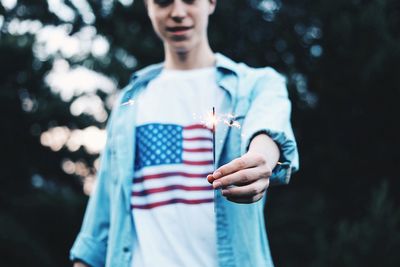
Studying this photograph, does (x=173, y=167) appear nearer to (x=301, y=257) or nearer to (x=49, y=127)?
(x=301, y=257)

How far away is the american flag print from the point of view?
5.96 feet

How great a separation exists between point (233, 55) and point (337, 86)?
1226 millimetres

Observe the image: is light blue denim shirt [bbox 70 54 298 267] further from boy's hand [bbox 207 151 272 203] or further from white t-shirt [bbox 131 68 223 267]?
boy's hand [bbox 207 151 272 203]

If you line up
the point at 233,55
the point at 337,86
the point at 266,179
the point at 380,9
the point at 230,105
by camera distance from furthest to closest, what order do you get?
1. the point at 233,55
2. the point at 337,86
3. the point at 380,9
4. the point at 230,105
5. the point at 266,179

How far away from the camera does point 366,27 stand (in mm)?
4676

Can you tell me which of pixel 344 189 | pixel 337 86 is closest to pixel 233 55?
pixel 337 86

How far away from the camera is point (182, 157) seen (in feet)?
6.11

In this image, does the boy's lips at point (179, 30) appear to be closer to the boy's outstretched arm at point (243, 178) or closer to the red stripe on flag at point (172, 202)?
the red stripe on flag at point (172, 202)

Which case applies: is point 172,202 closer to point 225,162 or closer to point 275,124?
point 225,162

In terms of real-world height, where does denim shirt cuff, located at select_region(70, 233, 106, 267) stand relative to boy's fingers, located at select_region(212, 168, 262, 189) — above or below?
below

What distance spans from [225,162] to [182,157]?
19cm

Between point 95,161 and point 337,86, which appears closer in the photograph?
point 337,86

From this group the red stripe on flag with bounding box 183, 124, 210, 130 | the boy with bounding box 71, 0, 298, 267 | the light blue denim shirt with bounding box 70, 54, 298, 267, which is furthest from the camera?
the red stripe on flag with bounding box 183, 124, 210, 130

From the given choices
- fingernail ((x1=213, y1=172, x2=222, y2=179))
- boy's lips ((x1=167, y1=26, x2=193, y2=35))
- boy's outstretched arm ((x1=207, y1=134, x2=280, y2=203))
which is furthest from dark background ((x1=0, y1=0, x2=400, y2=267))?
fingernail ((x1=213, y1=172, x2=222, y2=179))
